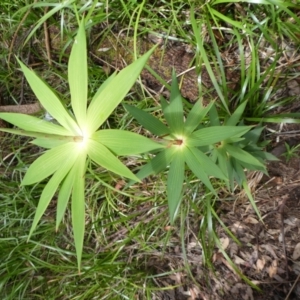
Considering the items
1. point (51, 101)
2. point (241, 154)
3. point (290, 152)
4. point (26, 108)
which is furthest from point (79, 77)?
point (26, 108)

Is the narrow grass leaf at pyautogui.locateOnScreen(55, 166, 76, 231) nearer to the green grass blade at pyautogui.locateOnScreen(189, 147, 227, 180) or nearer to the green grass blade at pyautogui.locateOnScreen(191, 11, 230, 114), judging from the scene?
the green grass blade at pyautogui.locateOnScreen(189, 147, 227, 180)

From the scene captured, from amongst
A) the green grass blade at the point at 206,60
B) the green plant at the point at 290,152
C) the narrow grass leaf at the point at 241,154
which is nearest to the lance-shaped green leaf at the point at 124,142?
the narrow grass leaf at the point at 241,154

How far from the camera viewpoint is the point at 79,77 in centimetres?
90

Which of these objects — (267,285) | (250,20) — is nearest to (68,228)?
(267,285)

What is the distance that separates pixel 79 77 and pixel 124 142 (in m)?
0.18

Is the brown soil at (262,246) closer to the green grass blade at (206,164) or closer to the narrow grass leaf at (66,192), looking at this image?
the green grass blade at (206,164)

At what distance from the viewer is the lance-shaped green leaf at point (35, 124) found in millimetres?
935

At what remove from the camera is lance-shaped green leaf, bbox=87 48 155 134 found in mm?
820

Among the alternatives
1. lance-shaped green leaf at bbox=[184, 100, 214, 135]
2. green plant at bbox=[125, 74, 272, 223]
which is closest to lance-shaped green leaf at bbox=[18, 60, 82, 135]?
green plant at bbox=[125, 74, 272, 223]

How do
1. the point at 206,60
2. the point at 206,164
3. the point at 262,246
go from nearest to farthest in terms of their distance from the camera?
the point at 206,164 < the point at 206,60 < the point at 262,246

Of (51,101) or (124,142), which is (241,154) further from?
(51,101)

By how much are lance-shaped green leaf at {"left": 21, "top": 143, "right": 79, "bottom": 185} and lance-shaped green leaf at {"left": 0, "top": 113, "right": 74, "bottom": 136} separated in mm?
35

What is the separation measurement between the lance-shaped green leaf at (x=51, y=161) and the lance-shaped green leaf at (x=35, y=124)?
4 centimetres

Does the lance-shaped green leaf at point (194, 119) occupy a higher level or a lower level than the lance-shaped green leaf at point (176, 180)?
higher
